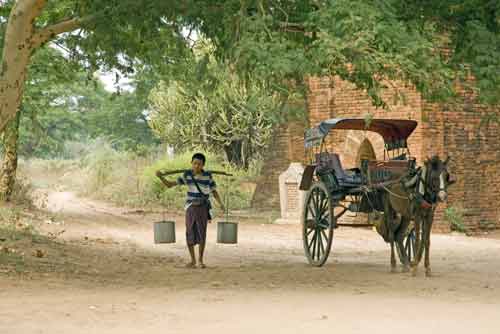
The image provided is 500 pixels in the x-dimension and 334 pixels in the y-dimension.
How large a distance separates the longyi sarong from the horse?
285cm

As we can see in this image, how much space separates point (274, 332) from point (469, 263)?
869 cm

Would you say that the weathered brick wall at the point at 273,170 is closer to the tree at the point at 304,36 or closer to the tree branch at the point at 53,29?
the tree at the point at 304,36

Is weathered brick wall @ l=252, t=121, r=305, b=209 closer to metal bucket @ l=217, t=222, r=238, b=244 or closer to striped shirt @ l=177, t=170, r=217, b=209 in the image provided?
metal bucket @ l=217, t=222, r=238, b=244

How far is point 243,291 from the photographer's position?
11.1m

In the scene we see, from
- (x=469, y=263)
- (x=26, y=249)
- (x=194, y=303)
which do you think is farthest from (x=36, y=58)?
(x=194, y=303)

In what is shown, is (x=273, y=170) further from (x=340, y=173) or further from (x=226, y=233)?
(x=340, y=173)

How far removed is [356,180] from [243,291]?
3.88 metres

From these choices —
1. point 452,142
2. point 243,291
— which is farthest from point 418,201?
point 452,142

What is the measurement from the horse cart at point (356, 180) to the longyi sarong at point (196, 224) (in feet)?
5.92

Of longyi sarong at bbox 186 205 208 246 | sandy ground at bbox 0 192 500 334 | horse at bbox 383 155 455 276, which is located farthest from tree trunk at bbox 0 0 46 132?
horse at bbox 383 155 455 276

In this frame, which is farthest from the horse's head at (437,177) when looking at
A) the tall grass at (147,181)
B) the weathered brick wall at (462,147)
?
the tall grass at (147,181)

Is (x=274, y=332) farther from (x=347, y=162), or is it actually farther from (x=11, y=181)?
(x=11, y=181)

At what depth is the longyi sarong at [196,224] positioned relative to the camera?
14.1m

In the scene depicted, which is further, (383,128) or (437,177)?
(383,128)
